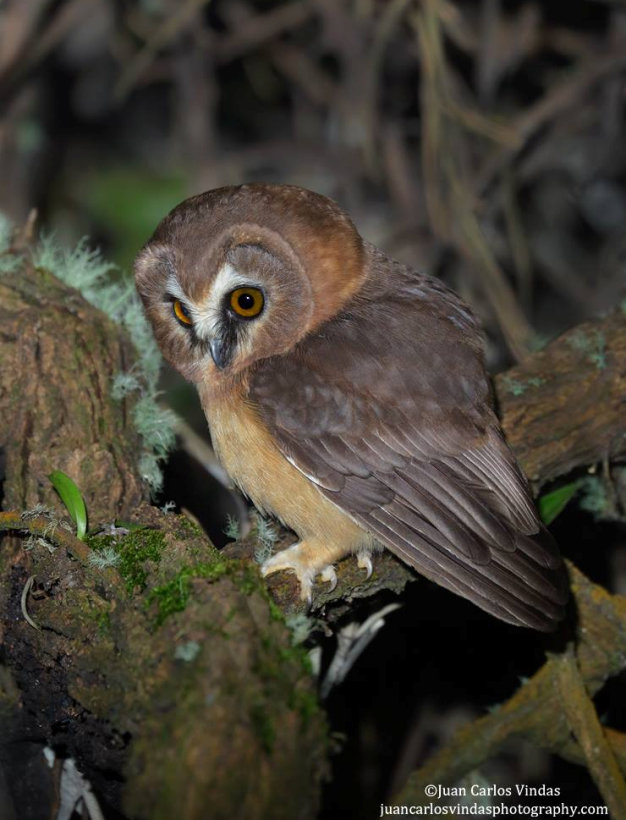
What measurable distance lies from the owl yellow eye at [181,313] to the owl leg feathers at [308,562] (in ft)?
2.83

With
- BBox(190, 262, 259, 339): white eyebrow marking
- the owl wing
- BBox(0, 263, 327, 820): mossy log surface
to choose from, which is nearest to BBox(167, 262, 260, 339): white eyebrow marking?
BBox(190, 262, 259, 339): white eyebrow marking

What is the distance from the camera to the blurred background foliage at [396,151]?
425 centimetres

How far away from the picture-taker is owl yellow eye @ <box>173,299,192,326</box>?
9.87 ft

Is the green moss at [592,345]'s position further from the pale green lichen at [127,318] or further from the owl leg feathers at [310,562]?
the pale green lichen at [127,318]

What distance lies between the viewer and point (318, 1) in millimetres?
5008

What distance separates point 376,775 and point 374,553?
190 cm

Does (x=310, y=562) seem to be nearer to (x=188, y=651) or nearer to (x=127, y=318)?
(x=188, y=651)

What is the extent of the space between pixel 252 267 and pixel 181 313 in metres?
0.34

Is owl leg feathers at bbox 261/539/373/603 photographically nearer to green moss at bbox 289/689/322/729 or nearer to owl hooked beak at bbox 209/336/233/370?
owl hooked beak at bbox 209/336/233/370

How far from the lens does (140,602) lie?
6.76 ft

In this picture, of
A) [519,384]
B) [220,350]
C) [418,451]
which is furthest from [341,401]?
[519,384]

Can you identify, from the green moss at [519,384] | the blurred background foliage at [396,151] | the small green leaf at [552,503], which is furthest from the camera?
the blurred background foliage at [396,151]

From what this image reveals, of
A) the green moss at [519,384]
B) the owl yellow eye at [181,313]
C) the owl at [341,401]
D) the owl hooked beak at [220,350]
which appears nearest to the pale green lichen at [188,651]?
the owl at [341,401]

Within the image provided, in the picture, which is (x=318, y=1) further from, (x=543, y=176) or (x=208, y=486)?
(x=208, y=486)
